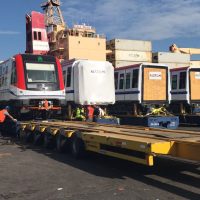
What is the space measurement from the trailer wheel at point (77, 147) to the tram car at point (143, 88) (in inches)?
387

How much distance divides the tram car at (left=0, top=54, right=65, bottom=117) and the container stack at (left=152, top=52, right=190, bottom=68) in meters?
43.3

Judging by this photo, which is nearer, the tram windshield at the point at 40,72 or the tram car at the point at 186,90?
the tram windshield at the point at 40,72

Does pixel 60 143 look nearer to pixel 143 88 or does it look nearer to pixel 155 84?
pixel 143 88

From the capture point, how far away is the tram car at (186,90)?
21.8 metres

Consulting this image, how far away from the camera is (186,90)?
71.5ft

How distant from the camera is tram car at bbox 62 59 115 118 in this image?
18797mm

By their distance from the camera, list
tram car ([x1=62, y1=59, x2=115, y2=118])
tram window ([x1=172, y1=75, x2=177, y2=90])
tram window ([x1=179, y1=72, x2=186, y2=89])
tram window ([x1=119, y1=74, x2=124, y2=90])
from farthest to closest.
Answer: tram window ([x1=172, y1=75, x2=177, y2=90])
tram window ([x1=179, y1=72, x2=186, y2=89])
tram window ([x1=119, y1=74, x2=124, y2=90])
tram car ([x1=62, y1=59, x2=115, y2=118])

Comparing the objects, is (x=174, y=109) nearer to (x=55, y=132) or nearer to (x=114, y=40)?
(x=55, y=132)

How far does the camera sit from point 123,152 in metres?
8.56

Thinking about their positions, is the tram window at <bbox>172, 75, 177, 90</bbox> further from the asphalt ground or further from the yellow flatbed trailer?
the asphalt ground

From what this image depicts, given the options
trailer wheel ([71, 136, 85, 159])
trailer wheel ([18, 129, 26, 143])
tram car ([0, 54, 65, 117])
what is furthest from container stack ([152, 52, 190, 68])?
trailer wheel ([71, 136, 85, 159])

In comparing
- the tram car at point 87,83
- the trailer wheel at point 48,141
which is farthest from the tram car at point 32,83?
the trailer wheel at point 48,141

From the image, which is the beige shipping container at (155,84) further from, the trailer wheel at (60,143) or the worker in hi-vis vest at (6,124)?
the trailer wheel at (60,143)

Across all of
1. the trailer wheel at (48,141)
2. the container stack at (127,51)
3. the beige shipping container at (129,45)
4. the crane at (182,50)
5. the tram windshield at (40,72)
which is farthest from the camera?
the beige shipping container at (129,45)
